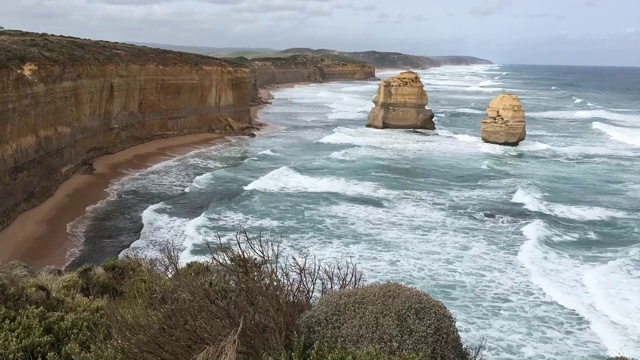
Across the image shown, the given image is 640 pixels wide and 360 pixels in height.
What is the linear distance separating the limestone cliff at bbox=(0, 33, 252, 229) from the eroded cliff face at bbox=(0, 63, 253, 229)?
0.13 ft

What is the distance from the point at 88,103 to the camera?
88.9 feet

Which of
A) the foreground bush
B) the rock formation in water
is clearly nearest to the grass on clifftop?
the foreground bush

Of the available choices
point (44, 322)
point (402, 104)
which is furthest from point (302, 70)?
point (44, 322)

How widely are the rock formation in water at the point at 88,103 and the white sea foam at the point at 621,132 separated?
2596cm

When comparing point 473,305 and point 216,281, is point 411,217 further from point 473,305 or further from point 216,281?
point 216,281

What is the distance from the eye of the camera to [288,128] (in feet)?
143

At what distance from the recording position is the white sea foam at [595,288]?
39.4 feet

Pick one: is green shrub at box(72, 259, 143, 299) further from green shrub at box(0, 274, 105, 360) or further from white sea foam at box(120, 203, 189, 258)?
white sea foam at box(120, 203, 189, 258)

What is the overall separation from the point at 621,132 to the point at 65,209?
131 ft

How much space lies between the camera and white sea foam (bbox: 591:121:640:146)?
130 feet

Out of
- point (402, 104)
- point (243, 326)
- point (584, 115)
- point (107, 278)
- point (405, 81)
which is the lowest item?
point (584, 115)

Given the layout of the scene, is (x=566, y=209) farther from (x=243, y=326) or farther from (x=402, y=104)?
(x=402, y=104)

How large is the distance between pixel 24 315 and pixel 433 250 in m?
11.5

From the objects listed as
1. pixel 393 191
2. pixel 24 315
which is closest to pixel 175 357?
pixel 24 315
